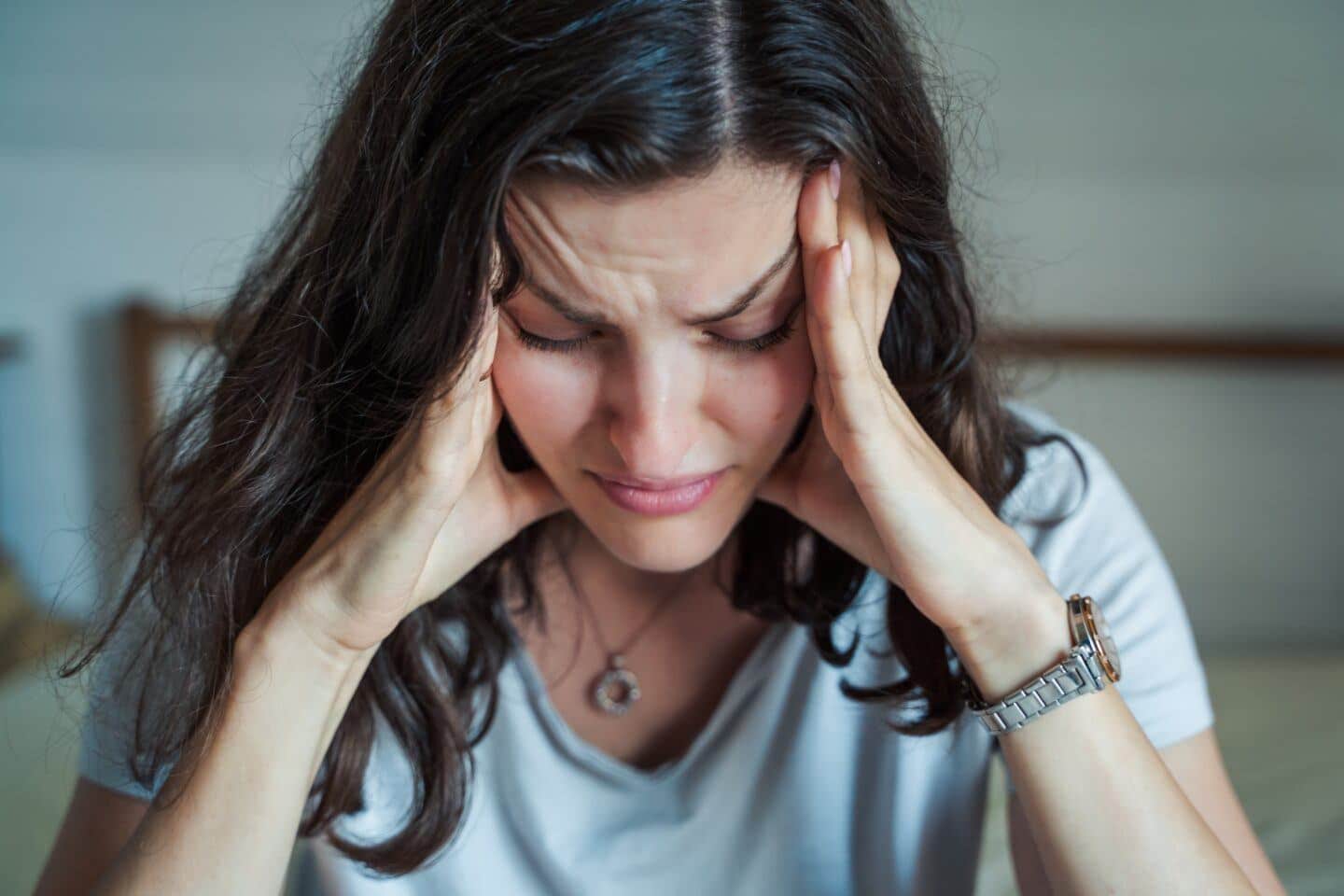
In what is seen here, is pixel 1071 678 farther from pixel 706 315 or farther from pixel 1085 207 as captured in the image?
pixel 1085 207

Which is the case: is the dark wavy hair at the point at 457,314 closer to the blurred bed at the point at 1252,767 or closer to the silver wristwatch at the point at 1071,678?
the silver wristwatch at the point at 1071,678

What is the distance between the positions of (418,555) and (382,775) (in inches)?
11.3

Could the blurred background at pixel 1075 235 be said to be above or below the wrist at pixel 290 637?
above

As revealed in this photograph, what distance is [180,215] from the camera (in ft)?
7.27

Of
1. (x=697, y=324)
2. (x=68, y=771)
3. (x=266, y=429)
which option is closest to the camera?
(x=697, y=324)

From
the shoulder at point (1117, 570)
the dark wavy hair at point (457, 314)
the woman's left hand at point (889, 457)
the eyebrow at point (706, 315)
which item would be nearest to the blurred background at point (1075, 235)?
the shoulder at point (1117, 570)

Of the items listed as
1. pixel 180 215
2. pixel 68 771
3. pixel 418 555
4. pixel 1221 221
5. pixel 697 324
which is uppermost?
pixel 180 215

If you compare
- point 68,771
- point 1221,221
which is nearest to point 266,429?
point 68,771

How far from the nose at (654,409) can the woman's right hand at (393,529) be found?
92 mm

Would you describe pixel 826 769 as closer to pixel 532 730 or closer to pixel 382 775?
pixel 532 730

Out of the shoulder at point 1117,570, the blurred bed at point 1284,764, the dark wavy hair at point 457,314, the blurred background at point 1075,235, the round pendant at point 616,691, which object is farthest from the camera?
the blurred background at point 1075,235

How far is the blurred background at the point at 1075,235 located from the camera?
2.03 m

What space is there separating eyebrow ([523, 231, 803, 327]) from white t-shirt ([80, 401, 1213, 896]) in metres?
0.37

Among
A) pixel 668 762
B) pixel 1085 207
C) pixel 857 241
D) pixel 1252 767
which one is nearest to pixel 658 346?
pixel 857 241
